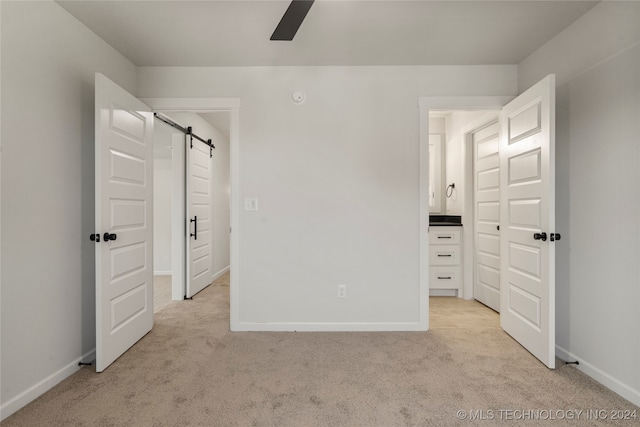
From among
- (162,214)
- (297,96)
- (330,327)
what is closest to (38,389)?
(330,327)

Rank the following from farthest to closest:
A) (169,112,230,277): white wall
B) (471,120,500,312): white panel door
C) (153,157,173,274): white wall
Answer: (153,157,173,274): white wall → (169,112,230,277): white wall → (471,120,500,312): white panel door

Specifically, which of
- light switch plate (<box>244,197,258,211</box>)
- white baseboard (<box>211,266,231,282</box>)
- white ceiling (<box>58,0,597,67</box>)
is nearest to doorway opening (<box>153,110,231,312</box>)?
white baseboard (<box>211,266,231,282</box>)

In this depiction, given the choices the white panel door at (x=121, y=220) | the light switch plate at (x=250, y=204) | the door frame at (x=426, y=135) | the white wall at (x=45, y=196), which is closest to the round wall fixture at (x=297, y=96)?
the light switch plate at (x=250, y=204)

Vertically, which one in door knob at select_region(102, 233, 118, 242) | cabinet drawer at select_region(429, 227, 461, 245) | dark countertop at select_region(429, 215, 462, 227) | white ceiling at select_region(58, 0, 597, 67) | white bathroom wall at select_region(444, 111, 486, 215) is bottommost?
cabinet drawer at select_region(429, 227, 461, 245)

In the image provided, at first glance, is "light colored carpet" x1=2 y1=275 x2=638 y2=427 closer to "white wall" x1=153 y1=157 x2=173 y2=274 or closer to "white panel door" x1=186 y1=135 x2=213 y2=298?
"white panel door" x1=186 y1=135 x2=213 y2=298

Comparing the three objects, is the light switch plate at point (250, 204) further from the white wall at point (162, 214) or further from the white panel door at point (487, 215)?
the white wall at point (162, 214)

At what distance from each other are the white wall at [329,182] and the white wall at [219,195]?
1.90 meters

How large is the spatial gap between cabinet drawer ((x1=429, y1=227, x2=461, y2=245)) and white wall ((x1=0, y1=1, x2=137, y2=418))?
3497 mm

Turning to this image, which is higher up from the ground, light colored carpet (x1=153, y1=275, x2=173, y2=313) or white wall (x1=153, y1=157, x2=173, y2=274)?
white wall (x1=153, y1=157, x2=173, y2=274)

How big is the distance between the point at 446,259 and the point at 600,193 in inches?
80.9

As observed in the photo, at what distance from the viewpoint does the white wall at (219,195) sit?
4762mm

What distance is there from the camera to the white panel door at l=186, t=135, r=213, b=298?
12.9 feet

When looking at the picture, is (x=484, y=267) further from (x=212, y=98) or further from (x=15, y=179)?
(x=15, y=179)

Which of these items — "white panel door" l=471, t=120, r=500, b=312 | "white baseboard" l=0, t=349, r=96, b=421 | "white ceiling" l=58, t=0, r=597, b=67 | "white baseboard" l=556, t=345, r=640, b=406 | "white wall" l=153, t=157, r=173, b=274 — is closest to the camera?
"white baseboard" l=0, t=349, r=96, b=421
